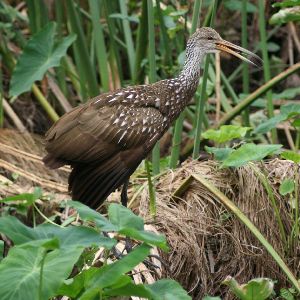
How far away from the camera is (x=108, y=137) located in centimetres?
549

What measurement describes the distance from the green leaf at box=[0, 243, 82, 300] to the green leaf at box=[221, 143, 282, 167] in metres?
1.50

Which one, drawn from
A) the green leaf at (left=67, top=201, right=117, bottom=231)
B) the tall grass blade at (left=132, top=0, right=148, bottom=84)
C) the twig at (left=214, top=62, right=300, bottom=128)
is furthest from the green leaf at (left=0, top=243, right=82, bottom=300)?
the tall grass blade at (left=132, top=0, right=148, bottom=84)

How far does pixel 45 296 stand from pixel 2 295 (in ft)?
0.52

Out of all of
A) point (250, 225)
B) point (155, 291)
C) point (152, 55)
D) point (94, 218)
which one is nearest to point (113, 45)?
point (152, 55)

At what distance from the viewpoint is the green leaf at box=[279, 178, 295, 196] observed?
5420mm

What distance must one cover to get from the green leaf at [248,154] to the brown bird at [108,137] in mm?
465

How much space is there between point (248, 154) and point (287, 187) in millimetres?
313

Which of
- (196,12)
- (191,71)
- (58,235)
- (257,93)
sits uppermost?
(196,12)

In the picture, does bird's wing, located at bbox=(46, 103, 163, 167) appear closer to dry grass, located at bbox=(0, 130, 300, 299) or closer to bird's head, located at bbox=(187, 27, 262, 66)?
dry grass, located at bbox=(0, 130, 300, 299)

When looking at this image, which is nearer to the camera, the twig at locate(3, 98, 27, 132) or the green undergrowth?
the green undergrowth

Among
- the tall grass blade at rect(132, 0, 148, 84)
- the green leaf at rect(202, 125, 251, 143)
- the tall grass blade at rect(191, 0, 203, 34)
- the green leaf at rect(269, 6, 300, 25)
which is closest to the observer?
the green leaf at rect(202, 125, 251, 143)

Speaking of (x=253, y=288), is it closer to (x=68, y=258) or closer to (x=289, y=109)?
(x=68, y=258)

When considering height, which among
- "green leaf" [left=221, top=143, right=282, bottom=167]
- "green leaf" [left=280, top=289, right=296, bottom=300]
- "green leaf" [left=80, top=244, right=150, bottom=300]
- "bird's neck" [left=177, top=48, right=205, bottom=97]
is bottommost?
"green leaf" [left=280, top=289, right=296, bottom=300]

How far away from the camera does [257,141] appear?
767cm
